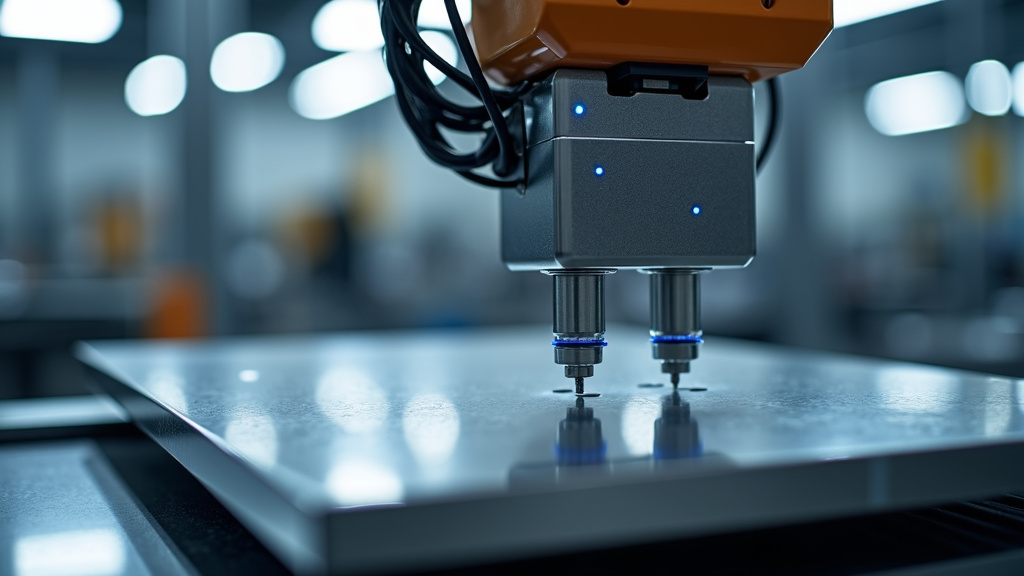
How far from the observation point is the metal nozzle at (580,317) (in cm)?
61

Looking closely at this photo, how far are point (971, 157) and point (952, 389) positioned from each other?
437 cm

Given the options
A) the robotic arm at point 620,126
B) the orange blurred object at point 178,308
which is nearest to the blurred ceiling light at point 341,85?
the orange blurred object at point 178,308

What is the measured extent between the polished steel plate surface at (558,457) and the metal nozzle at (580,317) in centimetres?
4

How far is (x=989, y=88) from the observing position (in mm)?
4422

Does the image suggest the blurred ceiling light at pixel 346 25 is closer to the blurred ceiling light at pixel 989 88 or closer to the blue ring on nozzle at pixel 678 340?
the blurred ceiling light at pixel 989 88

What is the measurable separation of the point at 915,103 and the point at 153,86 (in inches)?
220

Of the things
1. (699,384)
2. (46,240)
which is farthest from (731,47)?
(46,240)

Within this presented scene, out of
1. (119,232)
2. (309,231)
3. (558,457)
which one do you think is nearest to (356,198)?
(309,231)

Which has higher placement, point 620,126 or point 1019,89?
point 1019,89

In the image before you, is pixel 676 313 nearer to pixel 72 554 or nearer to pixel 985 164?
pixel 72 554

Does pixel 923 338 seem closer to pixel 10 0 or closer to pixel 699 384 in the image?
pixel 699 384

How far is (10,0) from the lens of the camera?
11.1 feet

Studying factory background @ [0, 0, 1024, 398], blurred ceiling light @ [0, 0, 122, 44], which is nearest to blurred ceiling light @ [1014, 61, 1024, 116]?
factory background @ [0, 0, 1024, 398]

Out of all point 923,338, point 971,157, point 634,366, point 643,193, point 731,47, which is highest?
point 971,157
